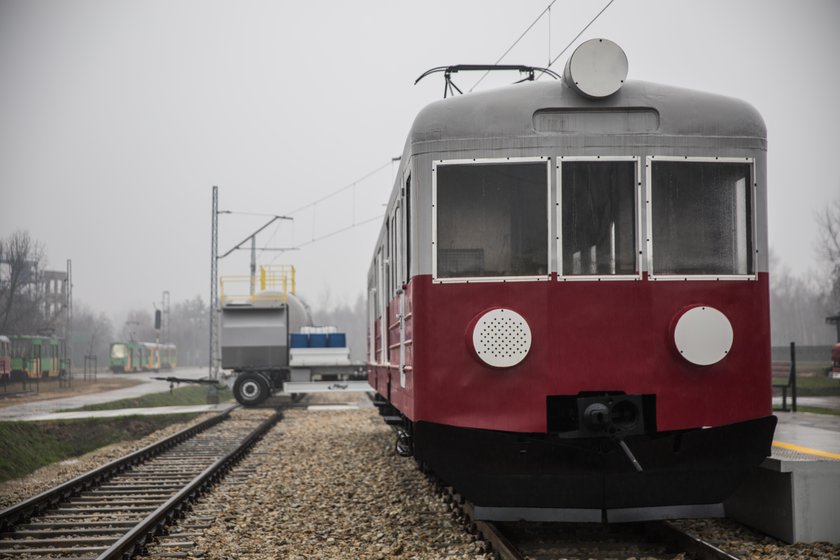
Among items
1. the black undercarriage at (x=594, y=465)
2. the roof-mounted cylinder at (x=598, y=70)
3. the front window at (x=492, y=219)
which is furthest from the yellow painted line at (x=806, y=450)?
the roof-mounted cylinder at (x=598, y=70)

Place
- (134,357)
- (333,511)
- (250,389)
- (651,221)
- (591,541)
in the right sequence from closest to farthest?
1. (651,221)
2. (591,541)
3. (333,511)
4. (250,389)
5. (134,357)

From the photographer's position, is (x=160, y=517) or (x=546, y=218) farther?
(x=160, y=517)

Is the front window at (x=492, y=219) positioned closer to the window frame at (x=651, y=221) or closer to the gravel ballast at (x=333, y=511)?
the window frame at (x=651, y=221)

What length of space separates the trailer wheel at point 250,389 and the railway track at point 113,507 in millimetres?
10176

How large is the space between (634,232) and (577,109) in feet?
2.99

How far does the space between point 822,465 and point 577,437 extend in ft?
6.62

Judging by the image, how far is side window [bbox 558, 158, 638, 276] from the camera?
584cm

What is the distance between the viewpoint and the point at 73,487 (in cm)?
970

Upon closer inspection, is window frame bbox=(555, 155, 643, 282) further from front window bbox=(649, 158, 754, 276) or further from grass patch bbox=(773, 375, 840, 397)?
grass patch bbox=(773, 375, 840, 397)

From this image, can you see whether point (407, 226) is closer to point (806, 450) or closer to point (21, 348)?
point (806, 450)

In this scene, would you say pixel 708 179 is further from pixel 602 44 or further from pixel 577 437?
pixel 577 437

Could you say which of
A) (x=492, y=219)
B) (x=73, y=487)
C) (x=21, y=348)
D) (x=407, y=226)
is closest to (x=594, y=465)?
(x=492, y=219)

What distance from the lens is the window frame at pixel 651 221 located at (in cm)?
580

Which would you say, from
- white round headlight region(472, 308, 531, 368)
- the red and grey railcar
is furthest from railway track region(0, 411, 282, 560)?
white round headlight region(472, 308, 531, 368)
